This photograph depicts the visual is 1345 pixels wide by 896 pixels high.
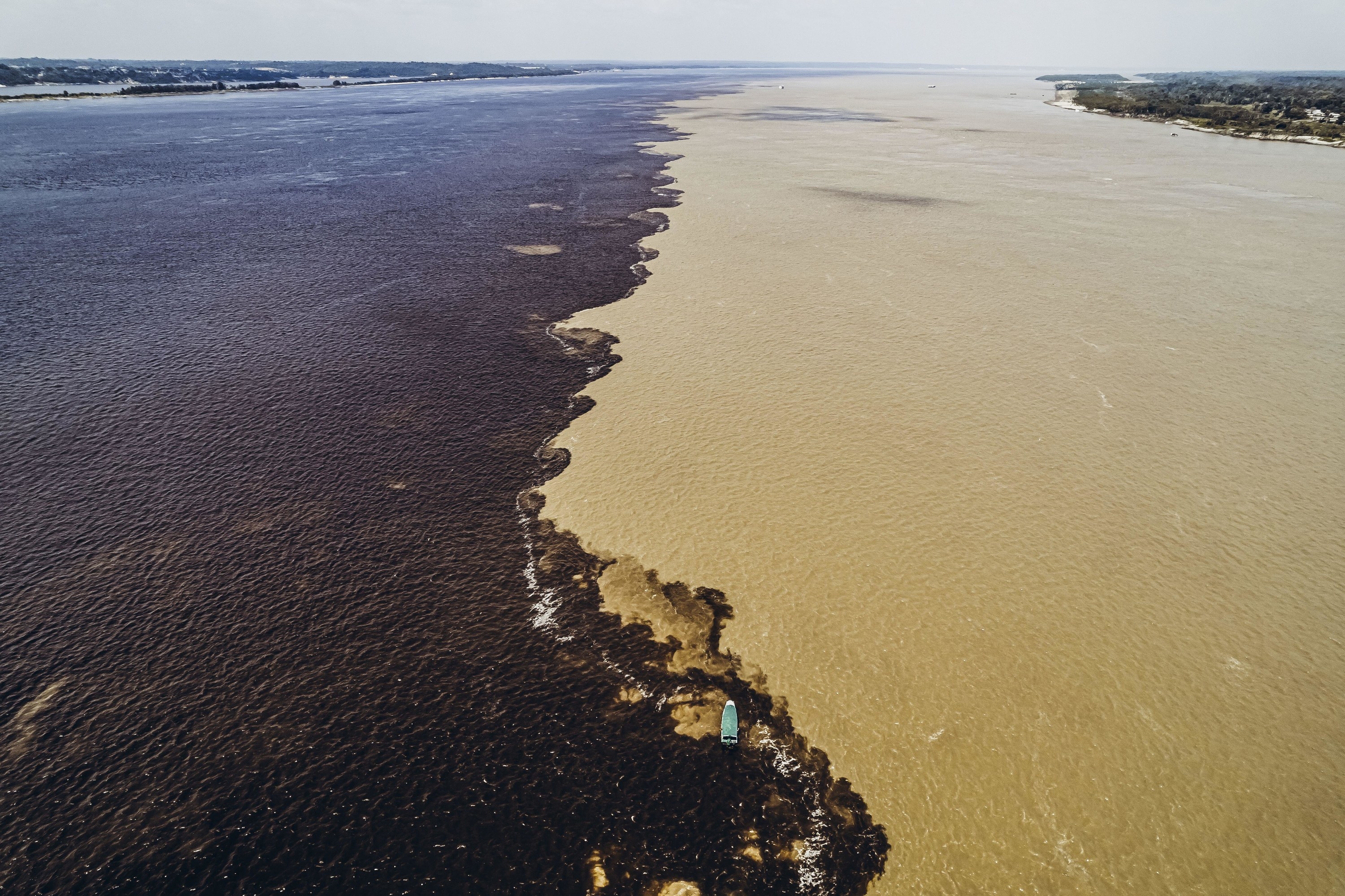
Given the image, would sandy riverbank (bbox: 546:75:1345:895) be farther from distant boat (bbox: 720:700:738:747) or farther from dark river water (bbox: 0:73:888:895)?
dark river water (bbox: 0:73:888:895)

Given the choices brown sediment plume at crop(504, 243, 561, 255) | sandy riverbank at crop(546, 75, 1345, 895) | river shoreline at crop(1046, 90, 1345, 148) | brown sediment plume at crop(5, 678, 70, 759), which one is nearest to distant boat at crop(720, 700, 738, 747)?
sandy riverbank at crop(546, 75, 1345, 895)

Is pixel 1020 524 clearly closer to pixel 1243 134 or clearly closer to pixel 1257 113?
pixel 1243 134

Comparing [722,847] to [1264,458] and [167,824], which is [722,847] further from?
[1264,458]

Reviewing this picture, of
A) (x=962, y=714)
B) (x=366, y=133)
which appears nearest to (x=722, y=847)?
(x=962, y=714)

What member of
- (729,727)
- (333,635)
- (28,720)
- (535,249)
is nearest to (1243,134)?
(535,249)

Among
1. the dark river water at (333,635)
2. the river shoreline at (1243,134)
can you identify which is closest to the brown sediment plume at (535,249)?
the dark river water at (333,635)

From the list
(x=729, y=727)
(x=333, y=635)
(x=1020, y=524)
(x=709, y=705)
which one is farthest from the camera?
(x=1020, y=524)

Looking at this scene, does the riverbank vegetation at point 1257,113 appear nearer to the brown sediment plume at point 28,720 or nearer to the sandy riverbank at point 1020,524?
the sandy riverbank at point 1020,524
